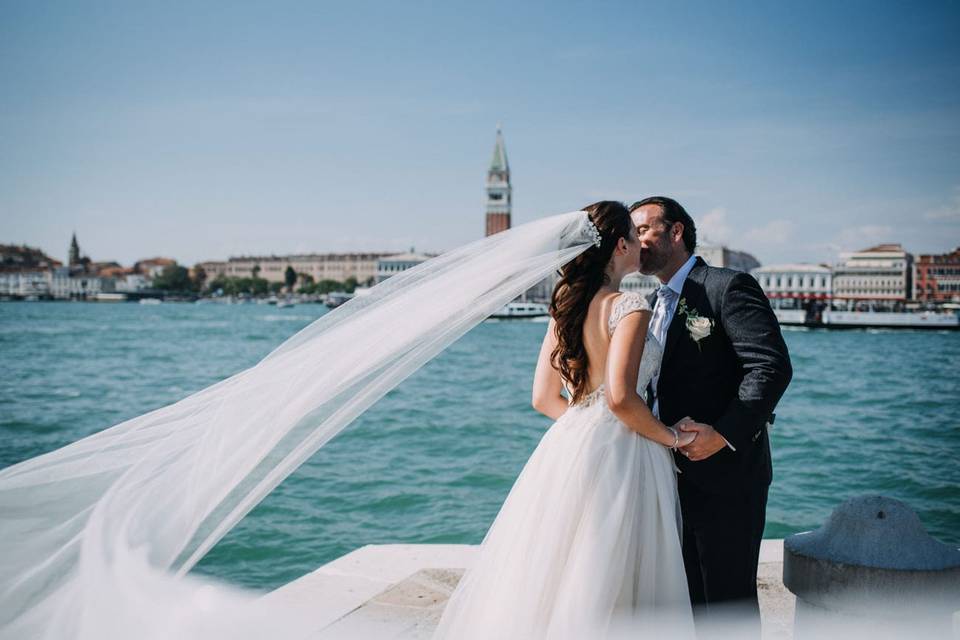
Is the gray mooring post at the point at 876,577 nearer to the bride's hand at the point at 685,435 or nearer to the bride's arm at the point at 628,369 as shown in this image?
the bride's hand at the point at 685,435

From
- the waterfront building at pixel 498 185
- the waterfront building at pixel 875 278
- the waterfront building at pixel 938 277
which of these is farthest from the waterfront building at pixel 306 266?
the waterfront building at pixel 938 277

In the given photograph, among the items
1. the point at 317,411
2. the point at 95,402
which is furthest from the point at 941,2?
the point at 95,402

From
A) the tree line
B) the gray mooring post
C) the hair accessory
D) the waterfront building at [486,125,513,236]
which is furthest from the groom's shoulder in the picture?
the tree line

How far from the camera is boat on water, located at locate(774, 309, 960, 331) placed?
2037 inches

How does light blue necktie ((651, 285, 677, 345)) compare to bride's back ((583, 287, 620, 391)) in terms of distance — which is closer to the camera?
bride's back ((583, 287, 620, 391))

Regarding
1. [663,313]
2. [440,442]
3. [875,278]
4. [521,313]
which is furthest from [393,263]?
[663,313]

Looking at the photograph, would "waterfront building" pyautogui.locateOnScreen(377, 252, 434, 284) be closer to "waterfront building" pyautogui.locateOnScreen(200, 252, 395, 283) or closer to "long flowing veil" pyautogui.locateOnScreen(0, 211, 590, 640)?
"waterfront building" pyautogui.locateOnScreen(200, 252, 395, 283)

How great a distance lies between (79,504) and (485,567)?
1153 millimetres

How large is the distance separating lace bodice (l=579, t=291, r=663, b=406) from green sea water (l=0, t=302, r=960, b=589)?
4.38 m

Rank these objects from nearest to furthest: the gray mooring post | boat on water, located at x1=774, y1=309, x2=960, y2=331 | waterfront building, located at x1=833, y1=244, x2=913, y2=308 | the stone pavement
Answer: the gray mooring post
the stone pavement
boat on water, located at x1=774, y1=309, x2=960, y2=331
waterfront building, located at x1=833, y1=244, x2=913, y2=308

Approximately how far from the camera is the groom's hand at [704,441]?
208 cm

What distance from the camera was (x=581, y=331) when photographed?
212 cm

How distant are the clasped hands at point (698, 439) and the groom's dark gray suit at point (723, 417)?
0.12 feet

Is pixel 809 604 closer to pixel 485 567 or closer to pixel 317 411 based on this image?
pixel 485 567
